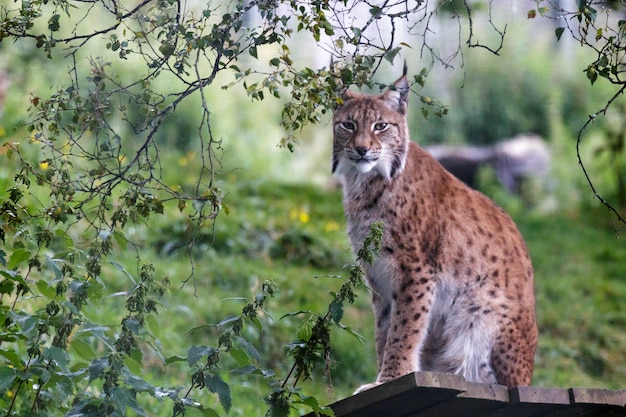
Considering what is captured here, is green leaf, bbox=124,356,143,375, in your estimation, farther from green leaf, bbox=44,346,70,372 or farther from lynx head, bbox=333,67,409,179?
lynx head, bbox=333,67,409,179

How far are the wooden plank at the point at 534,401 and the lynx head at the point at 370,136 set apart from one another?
5.34 feet

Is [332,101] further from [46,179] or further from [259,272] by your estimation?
[259,272]

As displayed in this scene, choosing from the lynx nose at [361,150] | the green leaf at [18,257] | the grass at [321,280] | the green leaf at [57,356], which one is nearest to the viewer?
the green leaf at [57,356]

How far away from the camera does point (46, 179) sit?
12.1ft

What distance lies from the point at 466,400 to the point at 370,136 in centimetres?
186

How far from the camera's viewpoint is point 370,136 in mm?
5227

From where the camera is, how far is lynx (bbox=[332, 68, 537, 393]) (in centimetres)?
502

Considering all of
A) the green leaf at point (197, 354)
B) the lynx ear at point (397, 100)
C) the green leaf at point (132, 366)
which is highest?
the lynx ear at point (397, 100)

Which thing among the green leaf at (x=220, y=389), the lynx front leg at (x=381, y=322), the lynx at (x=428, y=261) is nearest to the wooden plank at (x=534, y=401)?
the lynx at (x=428, y=261)

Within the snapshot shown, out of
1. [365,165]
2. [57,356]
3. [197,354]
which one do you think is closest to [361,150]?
[365,165]

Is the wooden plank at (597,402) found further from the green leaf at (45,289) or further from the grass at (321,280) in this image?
the grass at (321,280)

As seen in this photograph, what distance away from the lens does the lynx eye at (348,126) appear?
5.25 m

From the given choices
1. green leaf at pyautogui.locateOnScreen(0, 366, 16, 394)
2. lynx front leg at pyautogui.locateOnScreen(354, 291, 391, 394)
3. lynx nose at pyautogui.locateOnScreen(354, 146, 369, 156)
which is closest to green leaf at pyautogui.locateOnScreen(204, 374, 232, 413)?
green leaf at pyautogui.locateOnScreen(0, 366, 16, 394)

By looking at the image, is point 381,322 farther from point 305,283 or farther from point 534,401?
point 305,283
